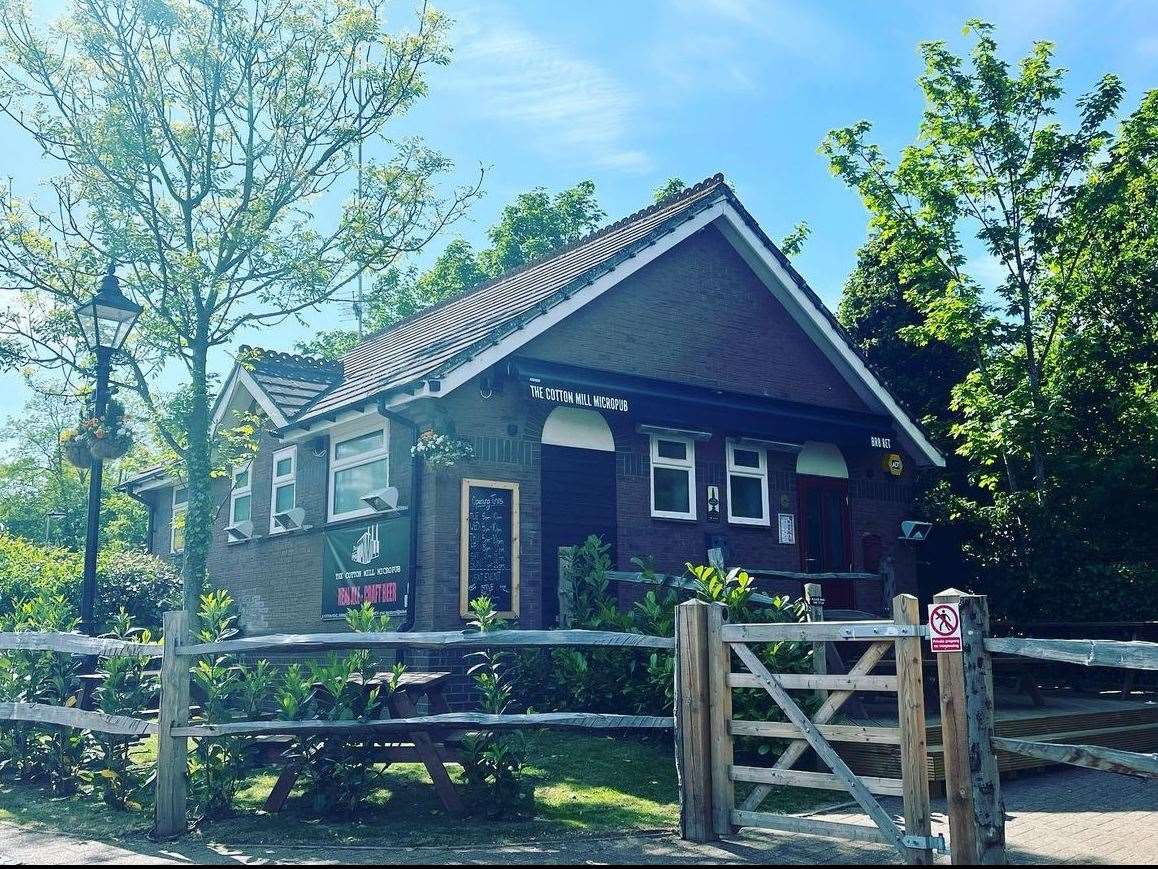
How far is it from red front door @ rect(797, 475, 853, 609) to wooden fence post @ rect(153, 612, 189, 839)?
1166cm

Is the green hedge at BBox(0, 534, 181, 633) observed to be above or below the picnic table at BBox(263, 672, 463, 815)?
above

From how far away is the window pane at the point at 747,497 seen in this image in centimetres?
1677

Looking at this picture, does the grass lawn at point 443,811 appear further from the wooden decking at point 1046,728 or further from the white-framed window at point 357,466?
the white-framed window at point 357,466

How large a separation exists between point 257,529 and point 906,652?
13897mm

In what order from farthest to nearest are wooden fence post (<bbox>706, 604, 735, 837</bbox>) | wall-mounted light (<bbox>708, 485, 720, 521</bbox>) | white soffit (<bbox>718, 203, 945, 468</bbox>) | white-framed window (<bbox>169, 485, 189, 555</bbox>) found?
white-framed window (<bbox>169, 485, 189, 555</bbox>)
white soffit (<bbox>718, 203, 945, 468</bbox>)
wall-mounted light (<bbox>708, 485, 720, 521</bbox>)
wooden fence post (<bbox>706, 604, 735, 837</bbox>)

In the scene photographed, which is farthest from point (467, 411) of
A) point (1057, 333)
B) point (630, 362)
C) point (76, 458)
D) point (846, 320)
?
point (846, 320)

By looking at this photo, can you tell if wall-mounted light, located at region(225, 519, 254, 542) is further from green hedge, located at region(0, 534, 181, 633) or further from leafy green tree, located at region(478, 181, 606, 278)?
leafy green tree, located at region(478, 181, 606, 278)

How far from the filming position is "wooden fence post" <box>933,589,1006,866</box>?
5855 millimetres

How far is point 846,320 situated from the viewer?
26.5 m

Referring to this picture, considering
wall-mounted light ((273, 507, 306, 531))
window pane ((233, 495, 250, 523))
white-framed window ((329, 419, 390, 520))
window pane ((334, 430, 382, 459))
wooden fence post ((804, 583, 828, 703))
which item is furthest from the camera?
window pane ((233, 495, 250, 523))

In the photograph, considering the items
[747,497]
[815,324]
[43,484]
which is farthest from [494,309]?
[43,484]

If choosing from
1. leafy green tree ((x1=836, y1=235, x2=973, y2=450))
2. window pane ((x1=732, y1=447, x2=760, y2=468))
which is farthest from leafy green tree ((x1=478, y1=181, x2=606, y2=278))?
window pane ((x1=732, y1=447, x2=760, y2=468))

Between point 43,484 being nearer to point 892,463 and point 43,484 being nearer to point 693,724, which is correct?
point 892,463

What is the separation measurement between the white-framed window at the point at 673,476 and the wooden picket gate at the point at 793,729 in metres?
8.10
